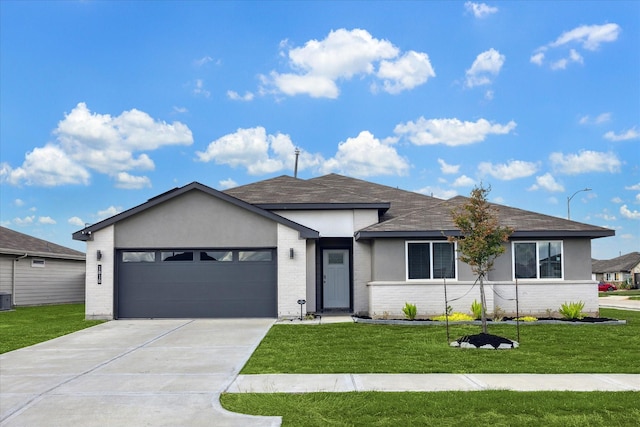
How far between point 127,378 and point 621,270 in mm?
82713

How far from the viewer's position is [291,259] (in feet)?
64.3

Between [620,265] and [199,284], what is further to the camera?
[620,265]

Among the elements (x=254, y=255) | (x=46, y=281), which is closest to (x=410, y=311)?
(x=254, y=255)

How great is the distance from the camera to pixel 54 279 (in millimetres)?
31766

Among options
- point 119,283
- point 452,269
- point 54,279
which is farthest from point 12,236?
point 452,269

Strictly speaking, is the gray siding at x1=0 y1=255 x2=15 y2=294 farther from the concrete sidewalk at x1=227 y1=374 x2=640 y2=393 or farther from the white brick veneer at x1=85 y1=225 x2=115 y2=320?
the concrete sidewalk at x1=227 y1=374 x2=640 y2=393

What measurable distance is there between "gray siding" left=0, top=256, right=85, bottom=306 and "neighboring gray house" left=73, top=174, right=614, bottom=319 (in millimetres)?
10112

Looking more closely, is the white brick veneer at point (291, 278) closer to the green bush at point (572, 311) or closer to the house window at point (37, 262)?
the green bush at point (572, 311)

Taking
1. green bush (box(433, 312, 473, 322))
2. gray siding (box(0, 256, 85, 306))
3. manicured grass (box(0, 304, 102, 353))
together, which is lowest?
manicured grass (box(0, 304, 102, 353))

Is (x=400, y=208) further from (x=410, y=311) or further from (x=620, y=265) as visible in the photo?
(x=620, y=265)

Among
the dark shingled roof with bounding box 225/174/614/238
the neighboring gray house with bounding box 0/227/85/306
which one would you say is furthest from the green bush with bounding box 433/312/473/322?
the neighboring gray house with bounding box 0/227/85/306

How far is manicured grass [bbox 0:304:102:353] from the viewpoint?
49.4 feet

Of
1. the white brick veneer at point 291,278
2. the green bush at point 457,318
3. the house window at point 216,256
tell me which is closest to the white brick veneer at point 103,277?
the house window at point 216,256

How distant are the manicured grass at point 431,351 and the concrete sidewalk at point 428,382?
439mm
